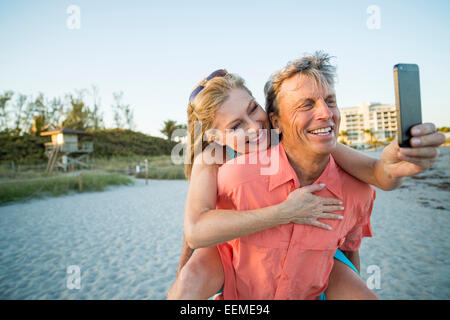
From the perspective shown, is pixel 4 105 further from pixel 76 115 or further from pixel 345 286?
pixel 345 286

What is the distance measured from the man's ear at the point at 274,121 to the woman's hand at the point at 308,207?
1.64 feet

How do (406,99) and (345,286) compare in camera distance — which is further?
(345,286)

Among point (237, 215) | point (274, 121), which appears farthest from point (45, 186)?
point (237, 215)

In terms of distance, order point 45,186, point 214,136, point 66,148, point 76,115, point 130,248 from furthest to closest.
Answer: point 76,115
point 66,148
point 45,186
point 130,248
point 214,136

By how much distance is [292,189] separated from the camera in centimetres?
160

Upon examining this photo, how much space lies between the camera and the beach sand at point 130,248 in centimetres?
513

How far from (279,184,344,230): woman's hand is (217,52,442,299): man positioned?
0.06 meters

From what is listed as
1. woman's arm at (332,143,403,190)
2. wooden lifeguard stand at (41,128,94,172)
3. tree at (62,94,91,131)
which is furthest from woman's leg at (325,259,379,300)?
tree at (62,94,91,131)

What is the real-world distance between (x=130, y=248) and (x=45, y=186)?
10326mm

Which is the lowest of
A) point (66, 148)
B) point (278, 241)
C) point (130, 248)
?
point (130, 248)

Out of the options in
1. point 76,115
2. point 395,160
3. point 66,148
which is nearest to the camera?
point 395,160

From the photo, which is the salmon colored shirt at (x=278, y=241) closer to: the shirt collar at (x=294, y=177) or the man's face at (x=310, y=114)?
the shirt collar at (x=294, y=177)

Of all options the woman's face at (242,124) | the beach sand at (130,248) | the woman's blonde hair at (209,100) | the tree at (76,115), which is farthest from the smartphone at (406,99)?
the tree at (76,115)
